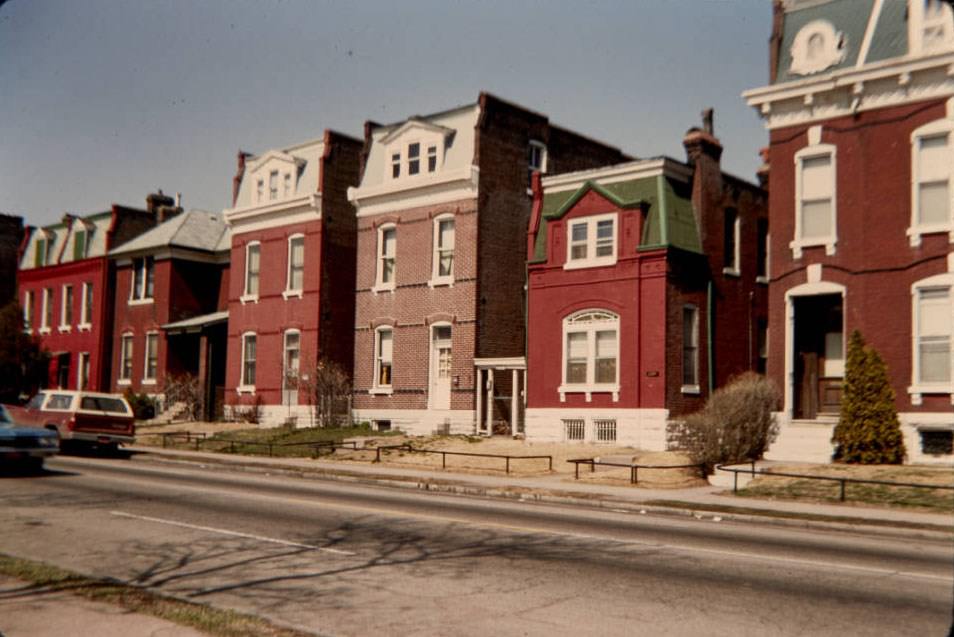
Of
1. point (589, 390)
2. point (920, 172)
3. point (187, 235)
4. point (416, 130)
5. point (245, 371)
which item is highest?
point (416, 130)

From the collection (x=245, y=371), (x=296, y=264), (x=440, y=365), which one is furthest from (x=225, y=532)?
(x=245, y=371)

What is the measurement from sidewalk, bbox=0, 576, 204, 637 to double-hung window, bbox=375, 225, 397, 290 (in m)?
30.1

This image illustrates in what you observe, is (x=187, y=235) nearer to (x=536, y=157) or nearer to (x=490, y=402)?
(x=536, y=157)

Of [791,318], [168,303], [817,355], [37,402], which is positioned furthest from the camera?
[168,303]

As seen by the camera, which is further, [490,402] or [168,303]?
[168,303]

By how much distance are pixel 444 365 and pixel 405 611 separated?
92.5 ft

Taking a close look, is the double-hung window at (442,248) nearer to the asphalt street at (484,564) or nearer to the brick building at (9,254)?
the asphalt street at (484,564)

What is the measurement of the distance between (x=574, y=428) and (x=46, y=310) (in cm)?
3838

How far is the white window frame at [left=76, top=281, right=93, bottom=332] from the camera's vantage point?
5359 cm

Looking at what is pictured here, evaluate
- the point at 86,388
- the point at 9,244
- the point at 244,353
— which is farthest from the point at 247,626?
the point at 9,244

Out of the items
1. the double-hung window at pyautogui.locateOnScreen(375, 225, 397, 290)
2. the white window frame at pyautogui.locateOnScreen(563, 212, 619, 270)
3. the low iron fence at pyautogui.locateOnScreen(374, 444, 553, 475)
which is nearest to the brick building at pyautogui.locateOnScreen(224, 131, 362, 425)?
the double-hung window at pyautogui.locateOnScreen(375, 225, 397, 290)

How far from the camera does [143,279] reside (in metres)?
51.0

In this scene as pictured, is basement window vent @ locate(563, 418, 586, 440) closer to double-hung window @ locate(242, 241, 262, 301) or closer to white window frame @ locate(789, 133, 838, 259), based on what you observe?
white window frame @ locate(789, 133, 838, 259)

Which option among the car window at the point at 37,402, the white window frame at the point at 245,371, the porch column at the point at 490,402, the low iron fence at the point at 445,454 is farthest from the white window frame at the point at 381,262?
the car window at the point at 37,402
